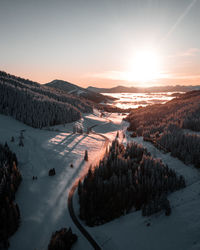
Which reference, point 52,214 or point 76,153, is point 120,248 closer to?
point 52,214

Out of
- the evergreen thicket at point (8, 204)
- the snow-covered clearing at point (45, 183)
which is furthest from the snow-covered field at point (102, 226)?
the evergreen thicket at point (8, 204)

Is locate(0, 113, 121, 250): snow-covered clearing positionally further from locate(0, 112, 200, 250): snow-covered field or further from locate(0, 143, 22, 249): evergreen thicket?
locate(0, 143, 22, 249): evergreen thicket

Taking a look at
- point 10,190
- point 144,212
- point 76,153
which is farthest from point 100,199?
point 76,153

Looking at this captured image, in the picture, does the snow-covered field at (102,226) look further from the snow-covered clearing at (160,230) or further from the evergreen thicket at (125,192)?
the evergreen thicket at (125,192)

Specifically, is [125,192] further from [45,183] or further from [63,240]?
[45,183]

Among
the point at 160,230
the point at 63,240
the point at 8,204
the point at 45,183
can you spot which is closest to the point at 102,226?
the point at 63,240

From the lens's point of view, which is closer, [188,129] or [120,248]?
[120,248]

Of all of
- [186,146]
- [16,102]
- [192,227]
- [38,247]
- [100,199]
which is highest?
[16,102]
